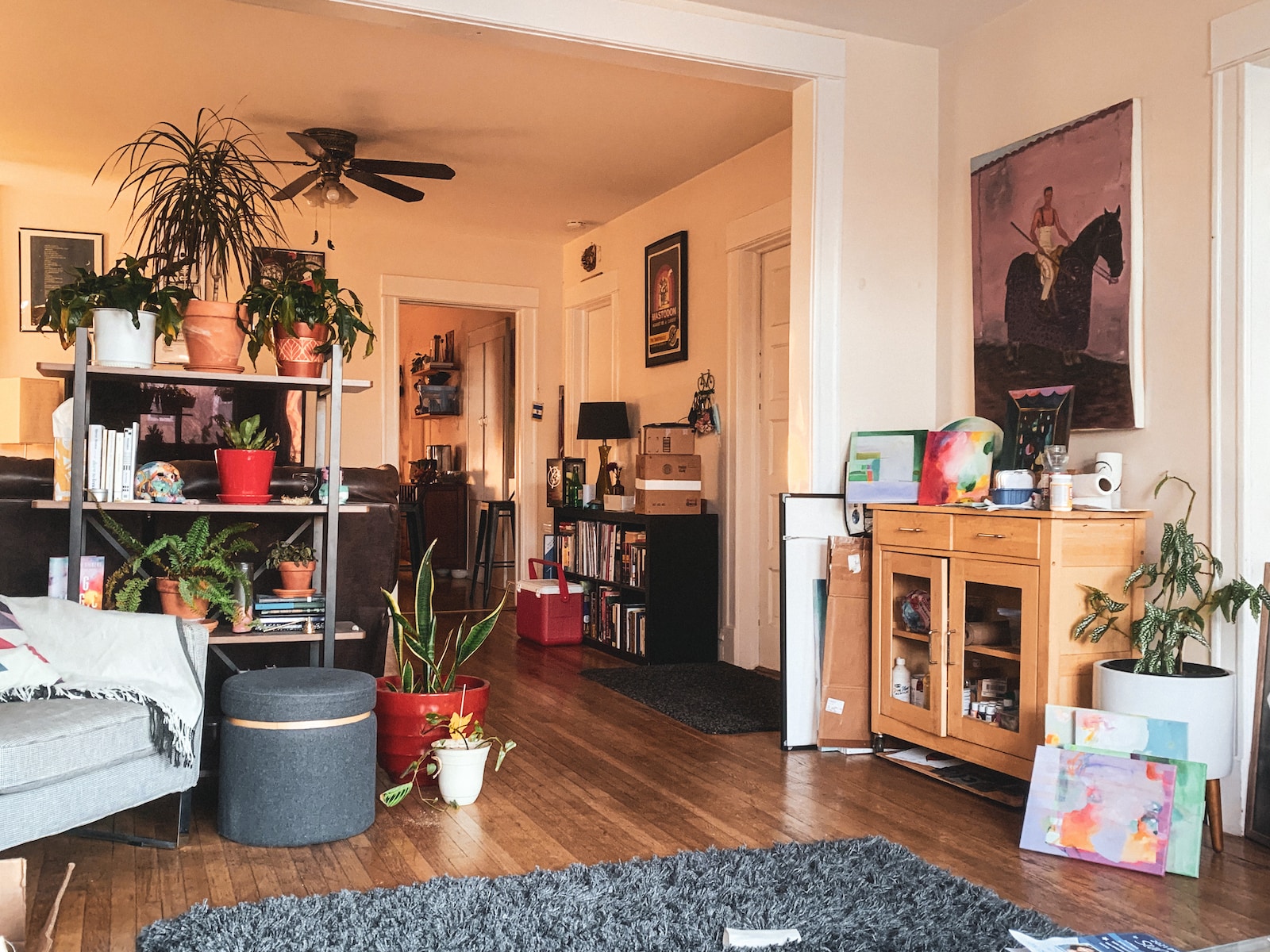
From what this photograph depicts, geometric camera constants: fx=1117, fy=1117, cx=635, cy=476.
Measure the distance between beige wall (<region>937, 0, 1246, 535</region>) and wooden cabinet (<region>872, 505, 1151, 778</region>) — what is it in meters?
0.29

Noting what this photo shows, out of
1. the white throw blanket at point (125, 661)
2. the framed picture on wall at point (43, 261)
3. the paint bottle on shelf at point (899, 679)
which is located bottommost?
the paint bottle on shelf at point (899, 679)

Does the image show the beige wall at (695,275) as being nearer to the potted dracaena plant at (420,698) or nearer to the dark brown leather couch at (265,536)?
the dark brown leather couch at (265,536)

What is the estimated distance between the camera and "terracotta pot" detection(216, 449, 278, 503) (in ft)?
10.9

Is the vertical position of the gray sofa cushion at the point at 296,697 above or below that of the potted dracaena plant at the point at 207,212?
below

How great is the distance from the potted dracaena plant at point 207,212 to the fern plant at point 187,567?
51 cm

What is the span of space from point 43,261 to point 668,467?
168 inches

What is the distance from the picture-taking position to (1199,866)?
282 cm

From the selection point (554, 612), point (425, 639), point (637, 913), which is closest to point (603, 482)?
point (554, 612)

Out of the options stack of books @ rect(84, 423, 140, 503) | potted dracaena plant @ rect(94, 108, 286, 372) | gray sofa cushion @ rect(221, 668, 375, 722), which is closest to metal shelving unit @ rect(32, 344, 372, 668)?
stack of books @ rect(84, 423, 140, 503)

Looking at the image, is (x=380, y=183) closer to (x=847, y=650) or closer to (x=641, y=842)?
(x=847, y=650)

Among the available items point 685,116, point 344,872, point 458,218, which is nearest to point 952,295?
point 685,116

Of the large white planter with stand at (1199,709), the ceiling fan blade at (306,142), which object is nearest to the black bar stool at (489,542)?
the ceiling fan blade at (306,142)

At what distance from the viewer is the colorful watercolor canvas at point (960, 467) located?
3.70 m

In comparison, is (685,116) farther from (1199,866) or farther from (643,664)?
(1199,866)
